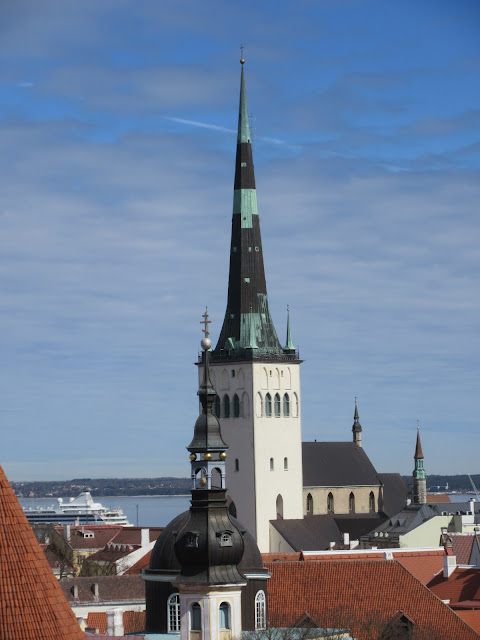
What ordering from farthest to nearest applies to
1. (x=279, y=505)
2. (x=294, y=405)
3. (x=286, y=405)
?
(x=294, y=405), (x=286, y=405), (x=279, y=505)

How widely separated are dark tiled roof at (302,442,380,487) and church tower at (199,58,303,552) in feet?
29.1

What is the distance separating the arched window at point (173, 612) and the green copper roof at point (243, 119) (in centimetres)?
5294

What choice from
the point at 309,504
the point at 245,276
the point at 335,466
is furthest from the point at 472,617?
the point at 335,466

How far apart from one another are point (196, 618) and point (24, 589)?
15987 millimetres

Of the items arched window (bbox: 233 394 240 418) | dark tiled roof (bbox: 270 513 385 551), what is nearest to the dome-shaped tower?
dark tiled roof (bbox: 270 513 385 551)

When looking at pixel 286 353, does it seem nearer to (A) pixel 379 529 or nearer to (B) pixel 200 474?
(A) pixel 379 529

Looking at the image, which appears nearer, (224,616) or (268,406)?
(224,616)

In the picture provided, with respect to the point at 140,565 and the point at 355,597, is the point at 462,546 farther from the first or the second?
the point at 355,597

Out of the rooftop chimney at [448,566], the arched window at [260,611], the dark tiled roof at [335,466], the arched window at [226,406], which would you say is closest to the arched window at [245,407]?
the arched window at [226,406]

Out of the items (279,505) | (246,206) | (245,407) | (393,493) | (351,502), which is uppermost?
(246,206)

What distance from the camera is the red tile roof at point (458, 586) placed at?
191ft

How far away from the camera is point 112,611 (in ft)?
148

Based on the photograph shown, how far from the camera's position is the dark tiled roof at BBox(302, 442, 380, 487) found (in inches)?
4092

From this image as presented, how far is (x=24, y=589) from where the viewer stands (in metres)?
18.1
